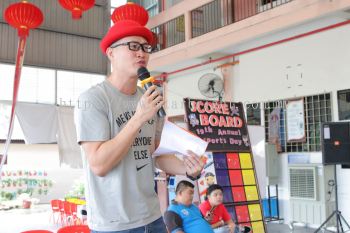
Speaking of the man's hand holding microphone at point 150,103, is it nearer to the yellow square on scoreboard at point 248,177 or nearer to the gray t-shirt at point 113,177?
the gray t-shirt at point 113,177

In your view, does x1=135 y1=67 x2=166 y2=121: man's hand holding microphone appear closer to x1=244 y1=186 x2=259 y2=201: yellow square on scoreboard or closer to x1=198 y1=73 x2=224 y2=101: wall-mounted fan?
x1=244 y1=186 x2=259 y2=201: yellow square on scoreboard

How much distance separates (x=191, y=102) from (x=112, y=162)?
3806 millimetres

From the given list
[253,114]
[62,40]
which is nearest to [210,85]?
[253,114]

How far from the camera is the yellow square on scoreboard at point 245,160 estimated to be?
537 cm

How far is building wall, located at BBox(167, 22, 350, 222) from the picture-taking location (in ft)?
22.7

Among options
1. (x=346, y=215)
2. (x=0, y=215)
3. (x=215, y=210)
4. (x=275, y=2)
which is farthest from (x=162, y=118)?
(x=0, y=215)

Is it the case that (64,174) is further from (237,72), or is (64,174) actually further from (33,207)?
(237,72)

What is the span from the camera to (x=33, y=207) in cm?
1195

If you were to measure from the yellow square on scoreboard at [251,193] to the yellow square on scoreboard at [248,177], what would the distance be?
68mm

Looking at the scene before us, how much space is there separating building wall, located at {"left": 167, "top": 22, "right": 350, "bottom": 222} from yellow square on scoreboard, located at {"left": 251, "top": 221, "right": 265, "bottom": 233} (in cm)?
245

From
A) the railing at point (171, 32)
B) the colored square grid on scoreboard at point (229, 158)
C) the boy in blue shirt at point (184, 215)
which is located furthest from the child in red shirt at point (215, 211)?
the railing at point (171, 32)

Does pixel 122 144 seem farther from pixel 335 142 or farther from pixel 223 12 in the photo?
pixel 223 12

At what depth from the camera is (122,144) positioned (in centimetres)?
120

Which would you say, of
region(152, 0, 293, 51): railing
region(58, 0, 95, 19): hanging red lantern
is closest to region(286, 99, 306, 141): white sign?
region(152, 0, 293, 51): railing
